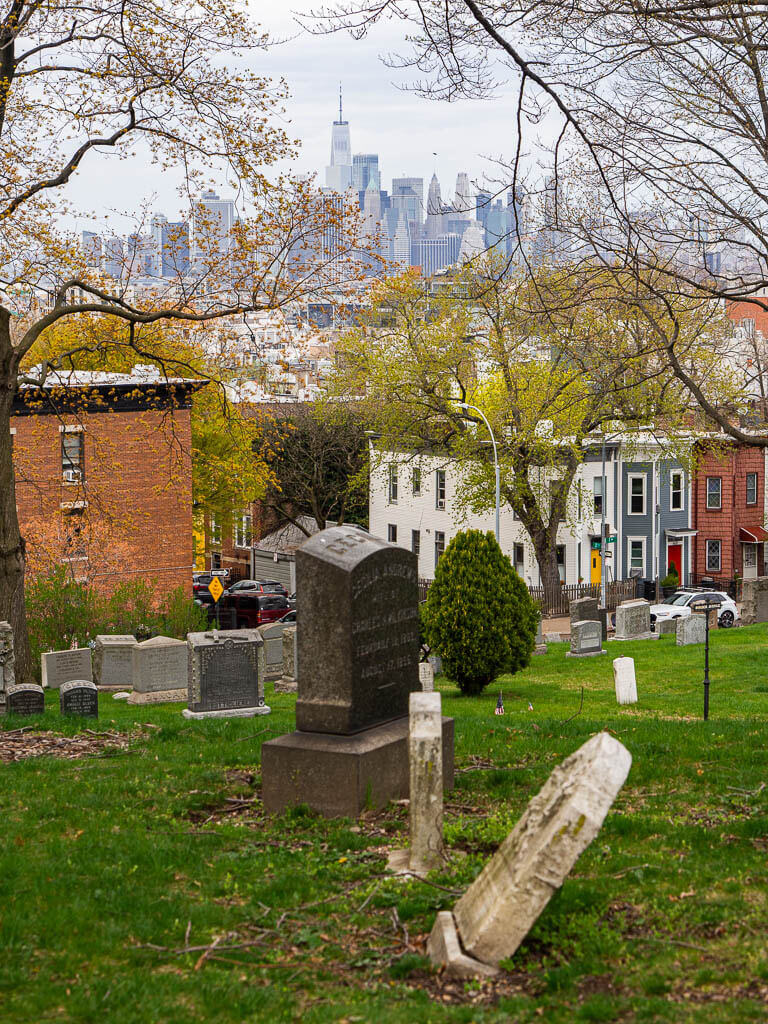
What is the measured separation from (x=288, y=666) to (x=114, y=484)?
14.7 metres

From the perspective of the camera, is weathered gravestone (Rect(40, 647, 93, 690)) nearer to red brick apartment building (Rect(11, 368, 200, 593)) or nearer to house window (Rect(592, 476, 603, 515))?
red brick apartment building (Rect(11, 368, 200, 593))

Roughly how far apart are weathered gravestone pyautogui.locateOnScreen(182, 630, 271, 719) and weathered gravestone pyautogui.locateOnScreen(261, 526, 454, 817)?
33.6 ft

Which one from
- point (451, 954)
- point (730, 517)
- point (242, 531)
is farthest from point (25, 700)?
point (730, 517)

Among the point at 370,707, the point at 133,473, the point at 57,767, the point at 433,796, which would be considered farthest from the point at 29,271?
the point at 133,473

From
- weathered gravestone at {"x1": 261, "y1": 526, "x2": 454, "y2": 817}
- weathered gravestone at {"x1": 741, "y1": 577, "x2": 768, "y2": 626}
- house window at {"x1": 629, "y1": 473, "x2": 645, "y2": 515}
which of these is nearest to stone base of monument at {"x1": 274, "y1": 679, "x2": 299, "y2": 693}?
weathered gravestone at {"x1": 261, "y1": 526, "x2": 454, "y2": 817}

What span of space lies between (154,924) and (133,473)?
109 ft

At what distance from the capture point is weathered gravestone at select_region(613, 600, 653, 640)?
32.8m

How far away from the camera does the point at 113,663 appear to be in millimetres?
25906

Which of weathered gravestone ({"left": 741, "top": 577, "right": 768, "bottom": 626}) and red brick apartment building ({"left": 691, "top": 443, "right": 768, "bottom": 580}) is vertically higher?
red brick apartment building ({"left": 691, "top": 443, "right": 768, "bottom": 580})

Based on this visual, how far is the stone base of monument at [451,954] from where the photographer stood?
18.2 feet

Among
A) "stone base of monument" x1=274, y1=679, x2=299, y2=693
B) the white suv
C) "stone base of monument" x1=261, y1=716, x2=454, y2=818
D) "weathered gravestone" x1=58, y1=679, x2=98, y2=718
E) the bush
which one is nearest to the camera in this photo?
"stone base of monument" x1=261, y1=716, x2=454, y2=818

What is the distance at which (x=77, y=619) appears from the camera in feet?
93.9

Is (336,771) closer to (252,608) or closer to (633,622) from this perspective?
(633,622)

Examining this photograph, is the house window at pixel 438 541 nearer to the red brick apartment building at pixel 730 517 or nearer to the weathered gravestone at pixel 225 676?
the red brick apartment building at pixel 730 517
